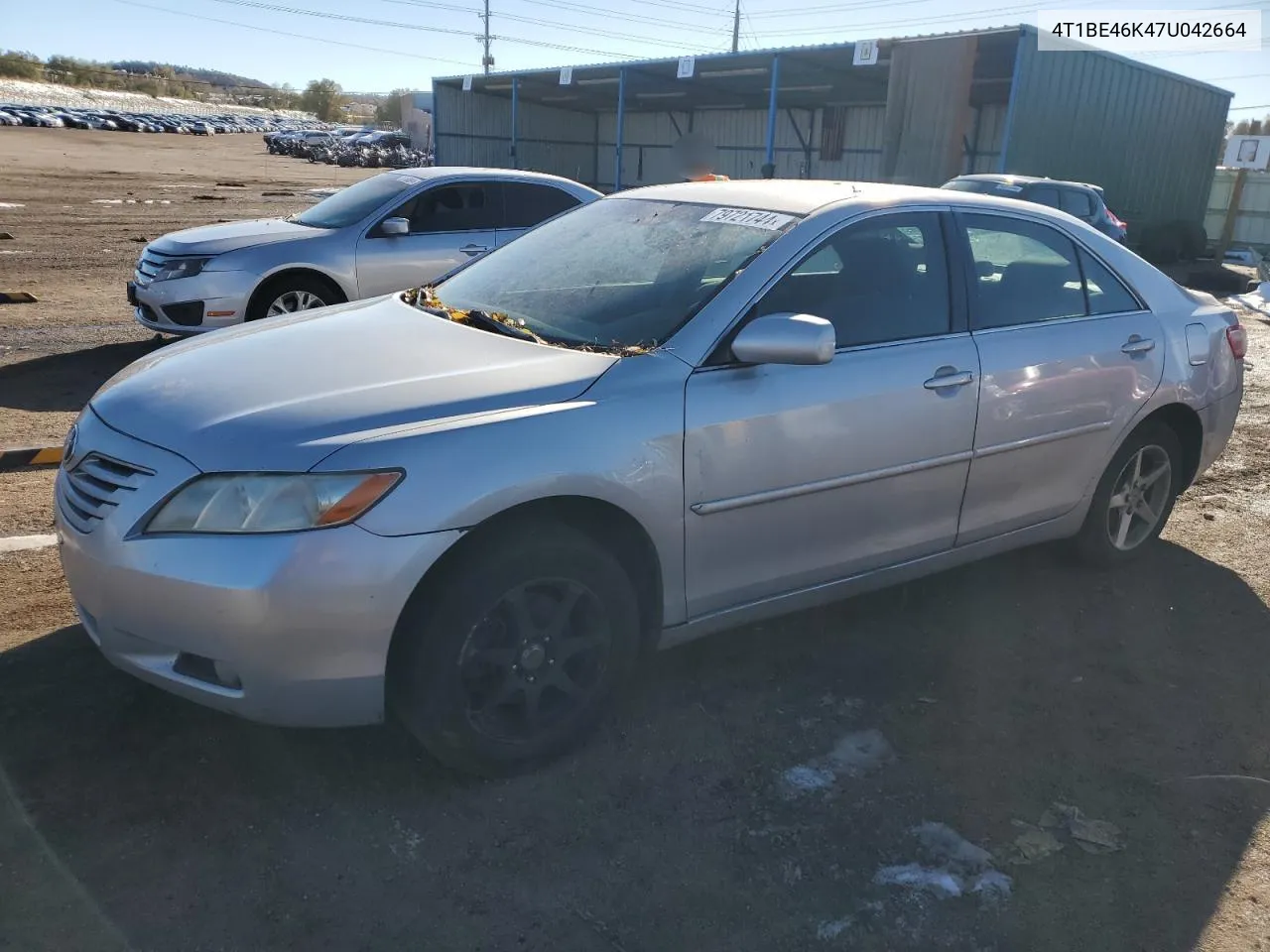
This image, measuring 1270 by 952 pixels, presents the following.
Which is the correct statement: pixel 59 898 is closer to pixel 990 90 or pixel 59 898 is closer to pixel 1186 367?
pixel 1186 367

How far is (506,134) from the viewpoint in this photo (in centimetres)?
3562

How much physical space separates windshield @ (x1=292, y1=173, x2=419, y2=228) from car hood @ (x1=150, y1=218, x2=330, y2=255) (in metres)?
0.17

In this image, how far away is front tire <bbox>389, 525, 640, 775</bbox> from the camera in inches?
103

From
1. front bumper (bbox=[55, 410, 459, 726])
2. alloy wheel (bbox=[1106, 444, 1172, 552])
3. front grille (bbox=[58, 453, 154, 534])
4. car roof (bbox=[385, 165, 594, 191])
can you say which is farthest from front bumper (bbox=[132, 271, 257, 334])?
alloy wheel (bbox=[1106, 444, 1172, 552])

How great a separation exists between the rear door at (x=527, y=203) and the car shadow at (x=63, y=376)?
125 inches

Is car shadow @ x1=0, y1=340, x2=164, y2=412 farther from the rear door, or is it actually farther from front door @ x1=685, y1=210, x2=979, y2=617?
front door @ x1=685, y1=210, x2=979, y2=617

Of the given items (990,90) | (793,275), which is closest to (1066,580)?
(793,275)

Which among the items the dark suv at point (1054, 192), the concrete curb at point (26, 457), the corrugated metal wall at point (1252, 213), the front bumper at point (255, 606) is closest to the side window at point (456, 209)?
the concrete curb at point (26, 457)

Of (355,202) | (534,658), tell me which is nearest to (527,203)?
(355,202)

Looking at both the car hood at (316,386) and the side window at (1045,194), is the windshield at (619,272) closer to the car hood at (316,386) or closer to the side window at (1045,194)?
the car hood at (316,386)

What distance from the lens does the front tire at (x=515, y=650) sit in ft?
8.56

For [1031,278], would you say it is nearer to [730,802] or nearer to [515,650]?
[730,802]

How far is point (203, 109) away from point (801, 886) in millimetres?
109957

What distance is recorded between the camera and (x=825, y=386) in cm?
327
